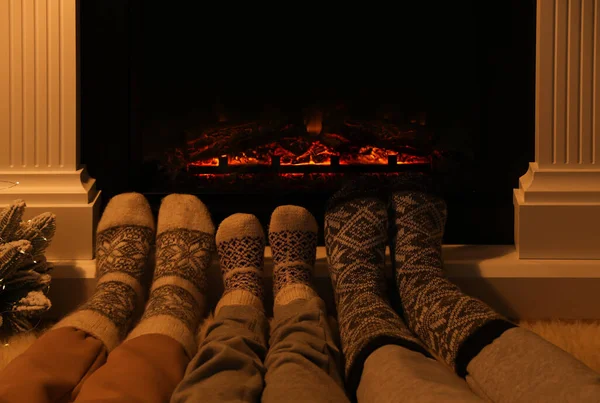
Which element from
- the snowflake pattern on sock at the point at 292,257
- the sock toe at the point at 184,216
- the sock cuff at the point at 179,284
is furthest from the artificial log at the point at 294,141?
the sock cuff at the point at 179,284

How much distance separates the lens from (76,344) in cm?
82

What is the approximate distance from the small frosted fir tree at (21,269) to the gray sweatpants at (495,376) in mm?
660

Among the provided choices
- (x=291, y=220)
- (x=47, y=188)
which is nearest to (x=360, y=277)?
(x=291, y=220)

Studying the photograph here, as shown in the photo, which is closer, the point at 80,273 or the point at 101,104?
the point at 80,273

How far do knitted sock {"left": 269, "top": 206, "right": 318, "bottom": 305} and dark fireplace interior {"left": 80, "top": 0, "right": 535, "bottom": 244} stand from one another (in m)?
0.21

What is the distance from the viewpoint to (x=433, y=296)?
0.96m

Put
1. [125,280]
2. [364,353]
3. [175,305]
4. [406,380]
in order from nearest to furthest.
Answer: [406,380] → [364,353] → [175,305] → [125,280]

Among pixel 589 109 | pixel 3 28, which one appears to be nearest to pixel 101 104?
pixel 3 28

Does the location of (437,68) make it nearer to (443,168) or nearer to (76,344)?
(443,168)

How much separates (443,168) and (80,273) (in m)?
0.86

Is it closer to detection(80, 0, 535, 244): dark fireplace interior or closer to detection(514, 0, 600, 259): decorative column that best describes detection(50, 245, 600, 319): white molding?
detection(514, 0, 600, 259): decorative column

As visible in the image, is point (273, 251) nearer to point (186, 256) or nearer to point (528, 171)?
point (186, 256)

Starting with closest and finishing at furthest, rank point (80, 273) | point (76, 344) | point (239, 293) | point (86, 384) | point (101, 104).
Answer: point (86, 384) < point (76, 344) < point (239, 293) < point (80, 273) < point (101, 104)

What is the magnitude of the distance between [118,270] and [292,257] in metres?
0.33
